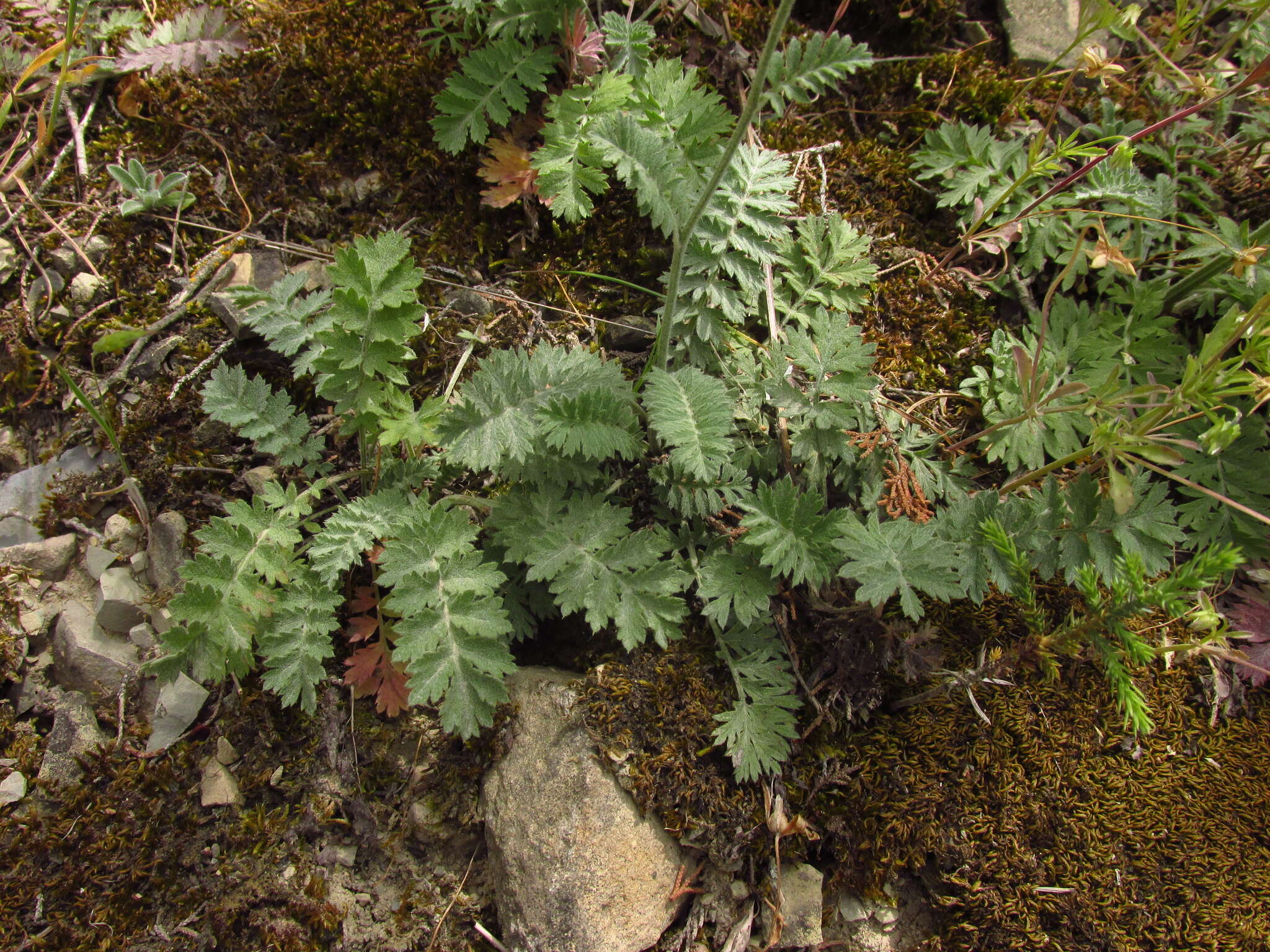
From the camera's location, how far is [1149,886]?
242 cm

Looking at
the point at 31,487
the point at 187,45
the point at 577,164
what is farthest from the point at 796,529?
the point at 187,45

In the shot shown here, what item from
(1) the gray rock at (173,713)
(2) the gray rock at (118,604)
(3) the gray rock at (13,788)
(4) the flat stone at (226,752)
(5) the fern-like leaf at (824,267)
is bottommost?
(3) the gray rock at (13,788)

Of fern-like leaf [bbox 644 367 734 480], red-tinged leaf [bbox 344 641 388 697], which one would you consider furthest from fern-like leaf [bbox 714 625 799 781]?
red-tinged leaf [bbox 344 641 388 697]

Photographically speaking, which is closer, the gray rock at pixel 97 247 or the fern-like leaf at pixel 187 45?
the gray rock at pixel 97 247

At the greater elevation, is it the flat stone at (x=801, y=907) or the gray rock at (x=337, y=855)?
the flat stone at (x=801, y=907)

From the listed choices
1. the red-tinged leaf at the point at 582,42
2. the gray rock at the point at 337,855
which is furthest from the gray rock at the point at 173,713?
the red-tinged leaf at the point at 582,42

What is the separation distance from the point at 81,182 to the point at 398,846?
300 cm

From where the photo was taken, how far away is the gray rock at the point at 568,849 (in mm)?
2305

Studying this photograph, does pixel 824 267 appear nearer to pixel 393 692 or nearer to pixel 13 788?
pixel 393 692

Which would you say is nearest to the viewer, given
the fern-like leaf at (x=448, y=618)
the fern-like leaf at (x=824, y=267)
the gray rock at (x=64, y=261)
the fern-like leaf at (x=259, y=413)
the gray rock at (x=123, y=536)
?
the fern-like leaf at (x=448, y=618)

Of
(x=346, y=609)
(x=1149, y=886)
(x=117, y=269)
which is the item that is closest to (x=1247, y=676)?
(x=1149, y=886)

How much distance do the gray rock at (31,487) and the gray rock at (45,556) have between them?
0.18 ft

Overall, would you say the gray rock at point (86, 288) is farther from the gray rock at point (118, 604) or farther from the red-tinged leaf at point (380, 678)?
the red-tinged leaf at point (380, 678)

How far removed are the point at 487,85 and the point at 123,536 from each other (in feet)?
7.45
